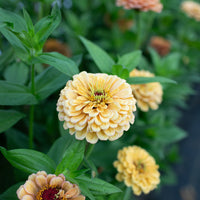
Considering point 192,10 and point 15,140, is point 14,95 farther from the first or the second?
point 192,10

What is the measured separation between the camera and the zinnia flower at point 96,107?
368mm

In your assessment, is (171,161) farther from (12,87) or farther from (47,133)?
(12,87)

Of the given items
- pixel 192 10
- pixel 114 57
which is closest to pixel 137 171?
pixel 114 57

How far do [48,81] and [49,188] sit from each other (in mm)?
231

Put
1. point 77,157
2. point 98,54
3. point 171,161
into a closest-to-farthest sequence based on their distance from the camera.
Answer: point 77,157
point 98,54
point 171,161

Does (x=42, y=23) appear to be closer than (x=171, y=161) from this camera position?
Yes

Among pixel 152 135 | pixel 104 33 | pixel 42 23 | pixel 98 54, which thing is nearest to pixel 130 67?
pixel 98 54

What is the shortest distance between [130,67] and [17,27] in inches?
9.4

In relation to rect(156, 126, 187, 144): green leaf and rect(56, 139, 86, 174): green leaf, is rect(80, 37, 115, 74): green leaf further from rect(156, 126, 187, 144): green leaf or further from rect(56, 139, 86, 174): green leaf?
rect(156, 126, 187, 144): green leaf

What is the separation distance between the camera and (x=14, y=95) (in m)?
0.47

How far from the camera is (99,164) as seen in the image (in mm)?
618

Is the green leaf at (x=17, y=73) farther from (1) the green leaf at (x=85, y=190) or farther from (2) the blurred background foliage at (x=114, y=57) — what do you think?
(1) the green leaf at (x=85, y=190)

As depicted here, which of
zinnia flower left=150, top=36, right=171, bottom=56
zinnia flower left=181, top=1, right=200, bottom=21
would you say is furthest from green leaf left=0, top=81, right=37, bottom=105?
zinnia flower left=181, top=1, right=200, bottom=21

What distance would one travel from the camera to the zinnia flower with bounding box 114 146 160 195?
1.71ft
